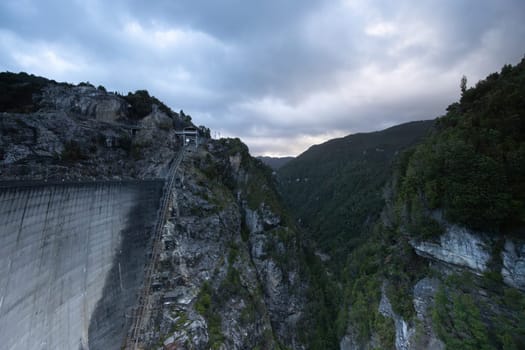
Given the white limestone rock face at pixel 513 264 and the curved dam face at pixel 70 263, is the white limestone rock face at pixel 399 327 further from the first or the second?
the curved dam face at pixel 70 263

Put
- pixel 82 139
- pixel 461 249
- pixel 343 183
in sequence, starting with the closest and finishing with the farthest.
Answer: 1. pixel 461 249
2. pixel 82 139
3. pixel 343 183

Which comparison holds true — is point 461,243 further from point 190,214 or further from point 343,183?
point 343,183

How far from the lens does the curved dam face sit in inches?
469

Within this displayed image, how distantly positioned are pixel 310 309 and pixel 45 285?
35792 millimetres

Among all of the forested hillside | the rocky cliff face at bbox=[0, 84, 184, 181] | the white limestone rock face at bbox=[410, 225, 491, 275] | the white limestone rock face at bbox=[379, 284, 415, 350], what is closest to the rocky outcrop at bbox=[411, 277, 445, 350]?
the forested hillside

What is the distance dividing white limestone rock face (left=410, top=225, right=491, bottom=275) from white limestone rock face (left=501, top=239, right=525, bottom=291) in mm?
868

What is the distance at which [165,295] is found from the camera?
76.6ft

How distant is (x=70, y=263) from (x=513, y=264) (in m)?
29.8

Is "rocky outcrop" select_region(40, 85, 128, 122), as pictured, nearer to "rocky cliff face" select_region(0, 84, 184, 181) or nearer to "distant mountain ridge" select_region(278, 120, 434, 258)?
"rocky cliff face" select_region(0, 84, 184, 181)

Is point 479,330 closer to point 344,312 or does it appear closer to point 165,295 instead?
point 344,312

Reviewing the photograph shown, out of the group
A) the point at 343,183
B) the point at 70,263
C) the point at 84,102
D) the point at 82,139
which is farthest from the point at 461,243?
the point at 343,183

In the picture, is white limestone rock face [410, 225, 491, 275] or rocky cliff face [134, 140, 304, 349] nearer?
white limestone rock face [410, 225, 491, 275]

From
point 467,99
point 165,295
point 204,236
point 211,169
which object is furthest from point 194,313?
point 467,99

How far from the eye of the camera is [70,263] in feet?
51.4
